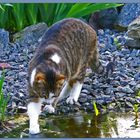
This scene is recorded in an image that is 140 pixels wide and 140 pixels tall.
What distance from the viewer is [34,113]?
2.61 metres

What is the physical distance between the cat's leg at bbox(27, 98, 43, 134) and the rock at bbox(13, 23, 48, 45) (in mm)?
398

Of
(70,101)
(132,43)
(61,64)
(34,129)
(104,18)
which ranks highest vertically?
(104,18)

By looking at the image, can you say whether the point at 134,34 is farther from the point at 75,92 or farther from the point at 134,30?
the point at 75,92

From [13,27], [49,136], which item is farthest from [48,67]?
[13,27]

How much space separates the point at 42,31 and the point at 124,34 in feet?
1.24

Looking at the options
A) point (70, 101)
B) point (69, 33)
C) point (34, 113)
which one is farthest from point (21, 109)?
point (69, 33)

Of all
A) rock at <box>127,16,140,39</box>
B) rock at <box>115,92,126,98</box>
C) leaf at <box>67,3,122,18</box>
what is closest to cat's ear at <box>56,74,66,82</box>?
rock at <box>115,92,126,98</box>

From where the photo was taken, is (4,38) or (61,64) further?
(4,38)

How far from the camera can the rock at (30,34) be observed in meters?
2.91

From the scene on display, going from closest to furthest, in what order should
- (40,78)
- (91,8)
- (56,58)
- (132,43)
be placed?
(40,78)
(56,58)
(91,8)
(132,43)

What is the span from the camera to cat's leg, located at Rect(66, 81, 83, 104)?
2.78 metres

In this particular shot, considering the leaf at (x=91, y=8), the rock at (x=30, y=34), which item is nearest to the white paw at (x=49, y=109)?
the rock at (x=30, y=34)

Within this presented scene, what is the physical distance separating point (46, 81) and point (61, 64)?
153mm

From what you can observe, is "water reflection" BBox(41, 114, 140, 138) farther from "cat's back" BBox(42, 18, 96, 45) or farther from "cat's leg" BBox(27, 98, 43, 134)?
"cat's back" BBox(42, 18, 96, 45)
